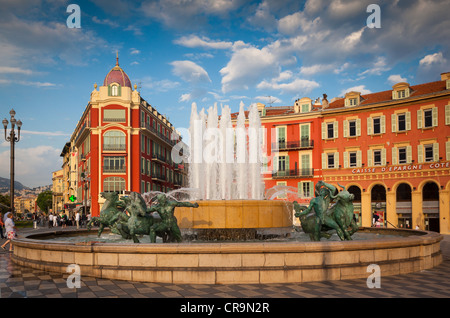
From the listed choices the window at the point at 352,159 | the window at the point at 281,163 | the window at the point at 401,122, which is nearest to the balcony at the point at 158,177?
the window at the point at 281,163

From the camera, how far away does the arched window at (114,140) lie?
153 ft

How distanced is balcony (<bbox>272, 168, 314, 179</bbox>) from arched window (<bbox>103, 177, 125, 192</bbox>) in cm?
1792

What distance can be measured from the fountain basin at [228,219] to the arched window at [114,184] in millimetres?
35674

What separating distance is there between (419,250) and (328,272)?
2.99m

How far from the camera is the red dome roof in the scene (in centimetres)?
4941

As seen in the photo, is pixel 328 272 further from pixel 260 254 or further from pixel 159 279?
pixel 159 279

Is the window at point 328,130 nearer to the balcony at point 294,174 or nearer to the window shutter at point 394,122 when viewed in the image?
the balcony at point 294,174

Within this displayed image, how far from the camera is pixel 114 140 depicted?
154 feet

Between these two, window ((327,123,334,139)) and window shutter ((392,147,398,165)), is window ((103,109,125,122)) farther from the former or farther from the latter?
window shutter ((392,147,398,165))

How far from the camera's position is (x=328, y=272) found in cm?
800

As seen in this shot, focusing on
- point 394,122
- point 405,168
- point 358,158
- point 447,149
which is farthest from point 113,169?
point 447,149

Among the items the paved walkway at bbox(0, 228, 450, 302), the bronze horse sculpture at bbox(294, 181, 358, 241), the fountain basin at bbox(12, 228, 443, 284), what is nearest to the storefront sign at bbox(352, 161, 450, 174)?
the bronze horse sculpture at bbox(294, 181, 358, 241)

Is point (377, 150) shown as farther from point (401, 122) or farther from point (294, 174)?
point (294, 174)

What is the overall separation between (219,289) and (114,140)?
42136 mm
